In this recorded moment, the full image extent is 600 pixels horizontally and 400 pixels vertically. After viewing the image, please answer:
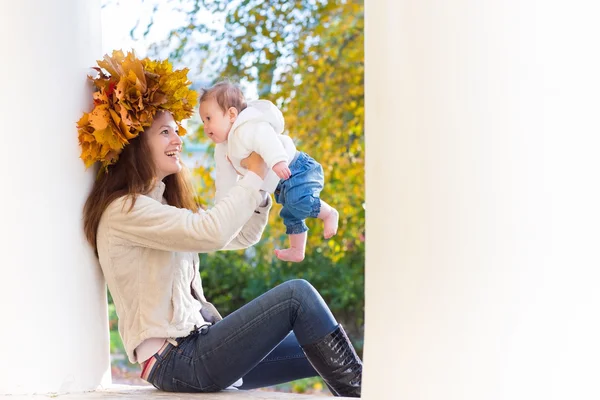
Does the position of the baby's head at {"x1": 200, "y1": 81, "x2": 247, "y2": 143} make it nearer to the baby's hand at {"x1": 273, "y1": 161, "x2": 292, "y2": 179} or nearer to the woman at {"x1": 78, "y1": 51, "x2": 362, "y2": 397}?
the woman at {"x1": 78, "y1": 51, "x2": 362, "y2": 397}

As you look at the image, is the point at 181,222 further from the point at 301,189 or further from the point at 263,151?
the point at 301,189

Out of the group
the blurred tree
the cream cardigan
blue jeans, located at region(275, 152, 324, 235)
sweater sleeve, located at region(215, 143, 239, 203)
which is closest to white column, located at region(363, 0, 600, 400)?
the cream cardigan

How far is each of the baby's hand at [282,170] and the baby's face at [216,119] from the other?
0.29m

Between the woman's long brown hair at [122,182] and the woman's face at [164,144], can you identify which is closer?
the woman's long brown hair at [122,182]

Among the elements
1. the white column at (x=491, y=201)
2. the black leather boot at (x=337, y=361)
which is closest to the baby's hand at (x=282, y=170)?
the black leather boot at (x=337, y=361)

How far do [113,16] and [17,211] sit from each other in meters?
3.88

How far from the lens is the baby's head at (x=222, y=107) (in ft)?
9.90

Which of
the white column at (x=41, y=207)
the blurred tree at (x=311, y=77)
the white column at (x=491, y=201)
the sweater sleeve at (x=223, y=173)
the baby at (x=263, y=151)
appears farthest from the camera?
the blurred tree at (x=311, y=77)

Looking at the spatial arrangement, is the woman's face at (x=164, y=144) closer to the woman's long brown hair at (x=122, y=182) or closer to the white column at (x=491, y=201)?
the woman's long brown hair at (x=122, y=182)

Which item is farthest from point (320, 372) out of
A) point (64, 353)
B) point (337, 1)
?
point (337, 1)

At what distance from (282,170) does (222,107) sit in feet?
1.18

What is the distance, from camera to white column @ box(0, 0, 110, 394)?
8.89ft

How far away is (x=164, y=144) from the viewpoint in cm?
299

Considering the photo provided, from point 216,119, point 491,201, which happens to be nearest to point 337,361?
point 216,119
